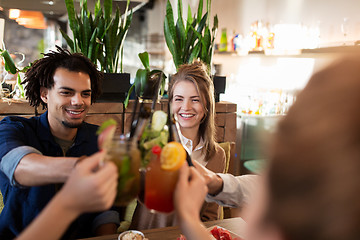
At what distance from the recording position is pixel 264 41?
3.82 metres

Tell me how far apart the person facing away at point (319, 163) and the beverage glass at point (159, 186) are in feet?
0.84

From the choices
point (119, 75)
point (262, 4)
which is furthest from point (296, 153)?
point (262, 4)

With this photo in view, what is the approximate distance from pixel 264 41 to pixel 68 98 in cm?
278

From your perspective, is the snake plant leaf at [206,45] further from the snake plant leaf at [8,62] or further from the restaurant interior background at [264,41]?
the snake plant leaf at [8,62]

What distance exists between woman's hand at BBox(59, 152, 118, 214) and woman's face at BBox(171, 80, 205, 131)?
1.40 metres

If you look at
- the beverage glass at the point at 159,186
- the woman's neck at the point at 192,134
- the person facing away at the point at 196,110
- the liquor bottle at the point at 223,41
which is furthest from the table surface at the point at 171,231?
the liquor bottle at the point at 223,41

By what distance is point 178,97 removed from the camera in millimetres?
2018

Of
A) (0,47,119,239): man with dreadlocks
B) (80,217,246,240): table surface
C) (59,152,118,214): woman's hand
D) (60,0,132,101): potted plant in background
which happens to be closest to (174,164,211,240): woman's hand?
(59,152,118,214): woman's hand

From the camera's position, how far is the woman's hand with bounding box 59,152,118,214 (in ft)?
1.84

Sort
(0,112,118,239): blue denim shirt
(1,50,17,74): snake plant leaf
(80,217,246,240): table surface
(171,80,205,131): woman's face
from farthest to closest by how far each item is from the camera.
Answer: (1,50,17,74): snake plant leaf → (171,80,205,131): woman's face → (0,112,118,239): blue denim shirt → (80,217,246,240): table surface

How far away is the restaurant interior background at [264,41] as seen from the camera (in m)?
3.26

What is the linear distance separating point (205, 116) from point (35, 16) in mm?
4768

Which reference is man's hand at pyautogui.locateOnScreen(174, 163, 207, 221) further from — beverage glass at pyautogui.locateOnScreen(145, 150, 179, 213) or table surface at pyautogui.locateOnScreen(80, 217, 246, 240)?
table surface at pyautogui.locateOnScreen(80, 217, 246, 240)

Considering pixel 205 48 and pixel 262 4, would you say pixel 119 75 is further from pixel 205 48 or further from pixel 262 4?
pixel 262 4
